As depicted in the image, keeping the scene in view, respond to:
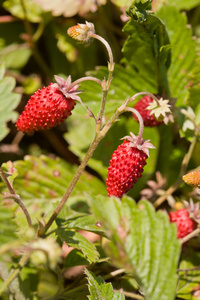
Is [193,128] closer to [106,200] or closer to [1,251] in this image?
[106,200]

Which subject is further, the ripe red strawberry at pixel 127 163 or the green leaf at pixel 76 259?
the green leaf at pixel 76 259

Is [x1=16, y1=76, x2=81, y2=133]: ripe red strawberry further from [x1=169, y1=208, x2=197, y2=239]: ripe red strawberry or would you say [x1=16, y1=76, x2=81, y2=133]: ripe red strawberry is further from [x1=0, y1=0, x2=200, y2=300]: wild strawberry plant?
[x1=169, y1=208, x2=197, y2=239]: ripe red strawberry

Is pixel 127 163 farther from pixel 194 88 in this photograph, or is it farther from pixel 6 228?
pixel 194 88

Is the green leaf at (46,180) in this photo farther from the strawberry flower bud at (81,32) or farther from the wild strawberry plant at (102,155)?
the strawberry flower bud at (81,32)

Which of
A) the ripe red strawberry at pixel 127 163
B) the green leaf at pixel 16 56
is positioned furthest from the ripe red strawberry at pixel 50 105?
the green leaf at pixel 16 56

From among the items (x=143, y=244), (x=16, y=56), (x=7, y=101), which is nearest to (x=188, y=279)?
(x=143, y=244)

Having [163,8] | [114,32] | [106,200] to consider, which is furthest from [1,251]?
[114,32]
